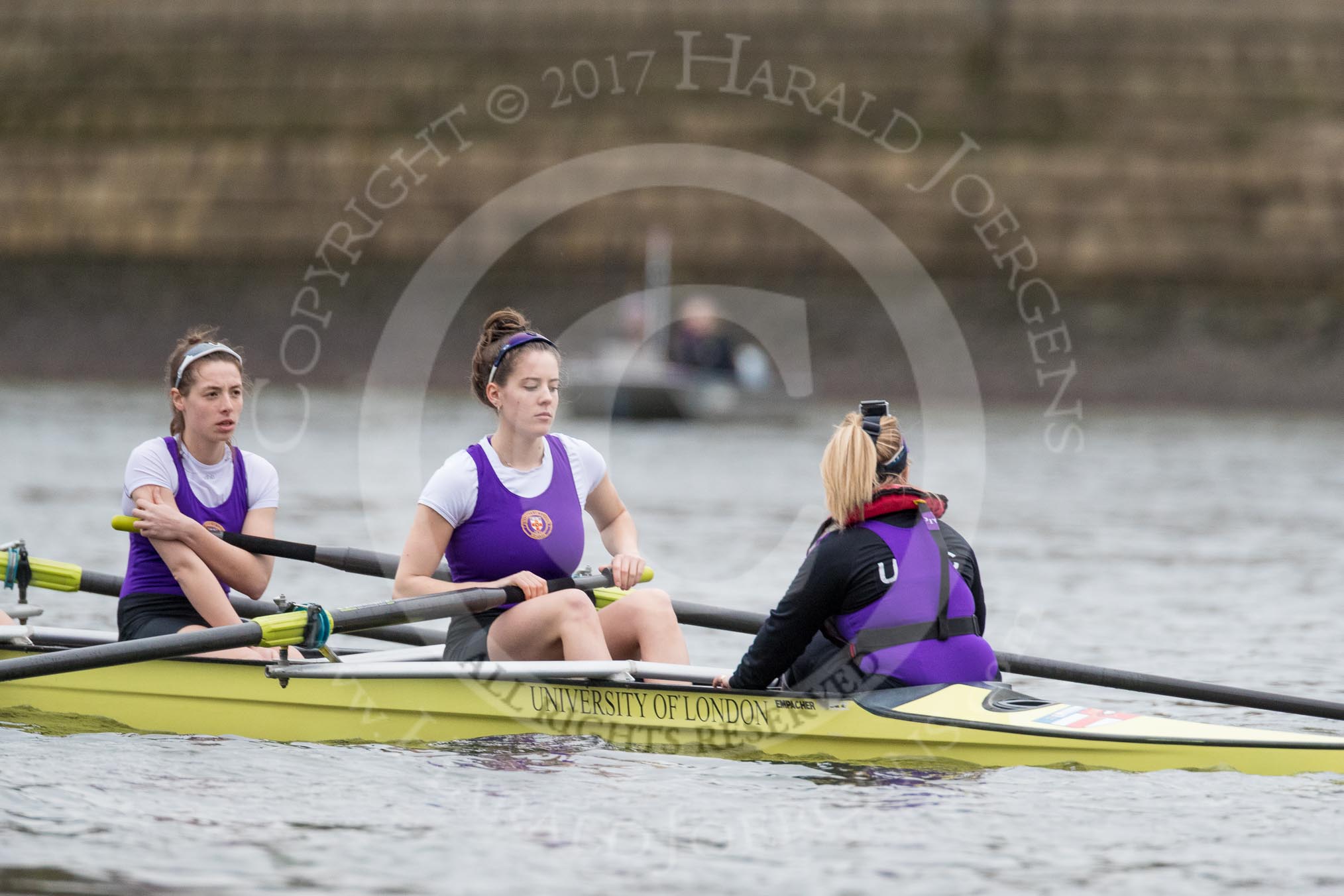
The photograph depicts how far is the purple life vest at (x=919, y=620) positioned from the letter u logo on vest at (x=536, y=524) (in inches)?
46.3

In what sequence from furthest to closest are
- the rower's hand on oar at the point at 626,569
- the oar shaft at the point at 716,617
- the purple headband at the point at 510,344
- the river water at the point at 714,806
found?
the oar shaft at the point at 716,617 → the rower's hand on oar at the point at 626,569 → the purple headband at the point at 510,344 → the river water at the point at 714,806

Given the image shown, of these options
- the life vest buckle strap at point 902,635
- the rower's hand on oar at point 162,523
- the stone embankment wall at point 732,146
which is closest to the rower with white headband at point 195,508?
the rower's hand on oar at point 162,523

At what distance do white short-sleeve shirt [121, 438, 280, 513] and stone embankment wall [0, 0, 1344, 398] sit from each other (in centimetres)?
2383

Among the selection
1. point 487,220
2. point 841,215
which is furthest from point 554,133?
point 841,215

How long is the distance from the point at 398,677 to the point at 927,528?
209 centimetres

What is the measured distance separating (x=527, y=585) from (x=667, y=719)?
0.72 m

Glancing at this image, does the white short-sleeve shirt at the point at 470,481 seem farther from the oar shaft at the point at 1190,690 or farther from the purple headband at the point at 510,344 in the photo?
the oar shaft at the point at 1190,690

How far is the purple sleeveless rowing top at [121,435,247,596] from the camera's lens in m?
6.83

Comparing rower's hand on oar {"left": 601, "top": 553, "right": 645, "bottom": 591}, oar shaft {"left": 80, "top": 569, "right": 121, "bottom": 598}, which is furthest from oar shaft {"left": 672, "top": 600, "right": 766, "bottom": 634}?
oar shaft {"left": 80, "top": 569, "right": 121, "bottom": 598}

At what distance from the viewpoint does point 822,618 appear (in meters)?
6.12

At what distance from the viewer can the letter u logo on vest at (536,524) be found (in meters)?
6.58

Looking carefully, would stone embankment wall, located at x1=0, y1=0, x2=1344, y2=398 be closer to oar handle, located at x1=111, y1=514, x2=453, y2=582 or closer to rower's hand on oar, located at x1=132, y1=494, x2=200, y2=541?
oar handle, located at x1=111, y1=514, x2=453, y2=582

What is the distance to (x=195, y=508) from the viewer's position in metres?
6.85

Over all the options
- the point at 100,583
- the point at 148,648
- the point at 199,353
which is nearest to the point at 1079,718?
the point at 148,648
